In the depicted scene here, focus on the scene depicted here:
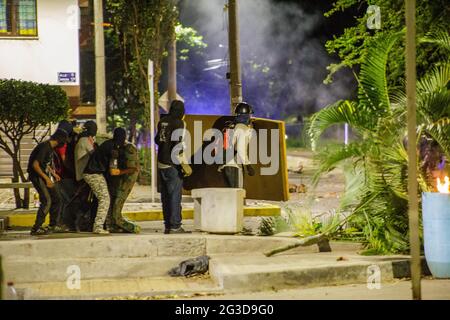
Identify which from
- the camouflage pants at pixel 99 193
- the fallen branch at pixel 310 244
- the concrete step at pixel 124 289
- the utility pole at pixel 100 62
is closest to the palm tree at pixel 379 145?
the fallen branch at pixel 310 244

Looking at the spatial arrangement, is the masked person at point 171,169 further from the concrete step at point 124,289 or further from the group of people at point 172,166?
the concrete step at point 124,289

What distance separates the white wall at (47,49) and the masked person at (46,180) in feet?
43.9

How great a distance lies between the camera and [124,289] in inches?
377

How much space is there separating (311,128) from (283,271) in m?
2.02

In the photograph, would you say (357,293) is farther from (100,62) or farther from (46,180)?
(100,62)

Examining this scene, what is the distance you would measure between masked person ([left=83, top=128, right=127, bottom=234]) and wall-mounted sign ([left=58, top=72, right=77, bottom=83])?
13.8 metres

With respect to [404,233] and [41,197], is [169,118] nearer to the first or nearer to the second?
[41,197]

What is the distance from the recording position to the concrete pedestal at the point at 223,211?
1130cm

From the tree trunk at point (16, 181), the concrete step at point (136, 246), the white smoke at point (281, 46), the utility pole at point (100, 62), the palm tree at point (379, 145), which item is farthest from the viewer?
the white smoke at point (281, 46)

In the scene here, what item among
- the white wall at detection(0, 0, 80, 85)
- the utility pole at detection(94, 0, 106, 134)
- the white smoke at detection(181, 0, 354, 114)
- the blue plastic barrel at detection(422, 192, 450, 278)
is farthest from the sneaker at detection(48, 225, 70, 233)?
the white smoke at detection(181, 0, 354, 114)

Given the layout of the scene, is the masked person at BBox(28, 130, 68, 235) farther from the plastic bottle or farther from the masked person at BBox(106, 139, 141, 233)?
the plastic bottle

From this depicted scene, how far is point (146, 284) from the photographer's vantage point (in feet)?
32.6

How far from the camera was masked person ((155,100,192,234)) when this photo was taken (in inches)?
455

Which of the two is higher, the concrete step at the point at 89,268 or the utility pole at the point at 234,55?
the utility pole at the point at 234,55
